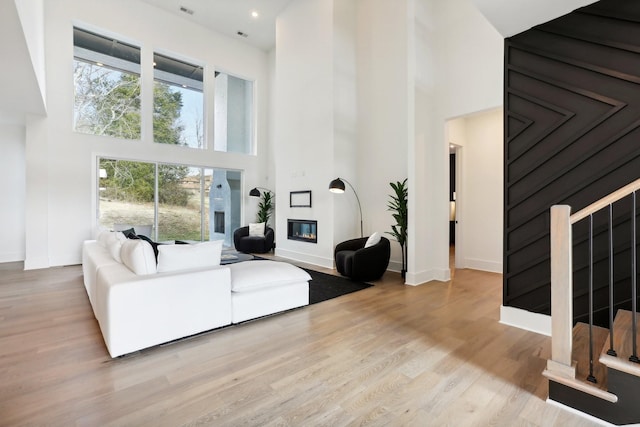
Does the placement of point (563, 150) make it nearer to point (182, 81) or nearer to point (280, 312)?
point (280, 312)

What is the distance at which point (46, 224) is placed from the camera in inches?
213

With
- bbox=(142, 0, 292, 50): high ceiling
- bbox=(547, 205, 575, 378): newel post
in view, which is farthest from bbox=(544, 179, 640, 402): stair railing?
bbox=(142, 0, 292, 50): high ceiling

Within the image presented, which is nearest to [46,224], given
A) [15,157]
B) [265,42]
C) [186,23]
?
[15,157]

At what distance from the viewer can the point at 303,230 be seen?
20.3 ft

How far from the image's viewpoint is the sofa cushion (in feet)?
9.30

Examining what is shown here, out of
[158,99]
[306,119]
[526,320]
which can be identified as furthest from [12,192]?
[526,320]

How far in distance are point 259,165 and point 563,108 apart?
700 centimetres

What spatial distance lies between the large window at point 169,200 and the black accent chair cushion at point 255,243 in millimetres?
880

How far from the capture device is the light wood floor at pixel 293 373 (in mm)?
1629

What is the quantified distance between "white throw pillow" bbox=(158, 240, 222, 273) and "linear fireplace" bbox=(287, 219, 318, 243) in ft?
10.4

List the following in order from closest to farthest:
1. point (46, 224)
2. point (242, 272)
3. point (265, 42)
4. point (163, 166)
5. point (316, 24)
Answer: point (242, 272)
point (46, 224)
point (316, 24)
point (163, 166)
point (265, 42)

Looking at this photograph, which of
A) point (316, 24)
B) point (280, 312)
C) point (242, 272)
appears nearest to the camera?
point (242, 272)

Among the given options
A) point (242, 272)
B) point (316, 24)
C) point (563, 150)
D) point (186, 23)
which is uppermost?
point (186, 23)

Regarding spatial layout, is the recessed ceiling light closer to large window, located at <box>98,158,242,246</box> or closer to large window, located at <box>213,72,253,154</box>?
large window, located at <box>213,72,253,154</box>
